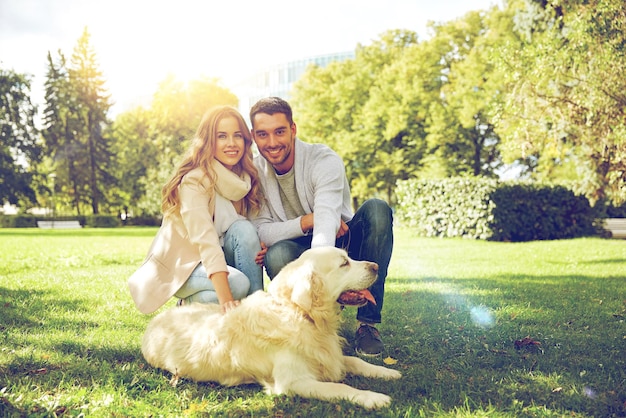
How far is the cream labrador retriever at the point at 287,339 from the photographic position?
3004mm

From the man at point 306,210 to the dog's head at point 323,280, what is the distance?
45 centimetres

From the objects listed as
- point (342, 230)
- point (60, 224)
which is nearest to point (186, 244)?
point (342, 230)

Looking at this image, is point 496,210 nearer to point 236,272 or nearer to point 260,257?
point 260,257

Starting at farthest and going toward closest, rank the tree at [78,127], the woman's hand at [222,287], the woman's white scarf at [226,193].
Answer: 1. the tree at [78,127]
2. the woman's white scarf at [226,193]
3. the woman's hand at [222,287]

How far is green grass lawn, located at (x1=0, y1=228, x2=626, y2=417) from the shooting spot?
2.78 metres

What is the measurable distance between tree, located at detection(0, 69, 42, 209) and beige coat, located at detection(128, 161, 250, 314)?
123ft

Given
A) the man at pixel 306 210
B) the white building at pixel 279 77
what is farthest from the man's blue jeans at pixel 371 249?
the white building at pixel 279 77

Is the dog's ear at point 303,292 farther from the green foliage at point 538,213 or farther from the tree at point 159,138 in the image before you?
the tree at point 159,138

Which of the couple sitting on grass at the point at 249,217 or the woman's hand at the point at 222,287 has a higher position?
the couple sitting on grass at the point at 249,217

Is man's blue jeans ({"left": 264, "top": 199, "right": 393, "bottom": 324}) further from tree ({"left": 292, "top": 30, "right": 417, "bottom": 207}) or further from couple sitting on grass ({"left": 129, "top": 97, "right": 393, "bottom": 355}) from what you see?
tree ({"left": 292, "top": 30, "right": 417, "bottom": 207})

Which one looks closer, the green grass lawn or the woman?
the green grass lawn

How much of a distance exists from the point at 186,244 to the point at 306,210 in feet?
3.50

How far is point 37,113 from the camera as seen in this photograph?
129 feet

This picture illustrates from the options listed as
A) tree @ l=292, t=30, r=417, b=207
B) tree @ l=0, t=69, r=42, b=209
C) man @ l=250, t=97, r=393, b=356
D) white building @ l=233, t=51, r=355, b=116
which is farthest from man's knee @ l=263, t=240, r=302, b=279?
white building @ l=233, t=51, r=355, b=116
